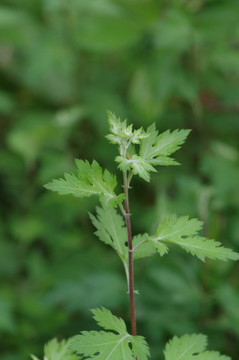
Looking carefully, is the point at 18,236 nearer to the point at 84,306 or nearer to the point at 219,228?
the point at 84,306

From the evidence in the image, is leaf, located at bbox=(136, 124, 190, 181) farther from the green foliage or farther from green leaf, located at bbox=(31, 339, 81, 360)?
→ green leaf, located at bbox=(31, 339, 81, 360)

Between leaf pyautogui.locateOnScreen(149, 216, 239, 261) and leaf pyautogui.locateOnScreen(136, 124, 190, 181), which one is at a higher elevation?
leaf pyautogui.locateOnScreen(136, 124, 190, 181)

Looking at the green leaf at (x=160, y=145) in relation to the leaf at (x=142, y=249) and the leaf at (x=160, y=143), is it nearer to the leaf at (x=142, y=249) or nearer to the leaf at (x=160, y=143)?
the leaf at (x=160, y=143)

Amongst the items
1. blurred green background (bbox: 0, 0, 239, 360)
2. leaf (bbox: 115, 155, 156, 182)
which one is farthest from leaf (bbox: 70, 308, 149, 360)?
blurred green background (bbox: 0, 0, 239, 360)

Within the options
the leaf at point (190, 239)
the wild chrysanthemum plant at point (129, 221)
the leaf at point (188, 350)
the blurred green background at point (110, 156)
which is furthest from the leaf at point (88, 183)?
the blurred green background at point (110, 156)

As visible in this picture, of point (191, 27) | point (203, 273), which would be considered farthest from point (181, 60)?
point (203, 273)

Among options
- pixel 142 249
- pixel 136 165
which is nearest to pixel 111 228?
pixel 142 249

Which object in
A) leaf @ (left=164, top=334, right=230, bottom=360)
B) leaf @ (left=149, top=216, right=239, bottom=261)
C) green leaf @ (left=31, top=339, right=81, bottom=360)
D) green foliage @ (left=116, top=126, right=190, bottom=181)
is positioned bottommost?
leaf @ (left=164, top=334, right=230, bottom=360)
